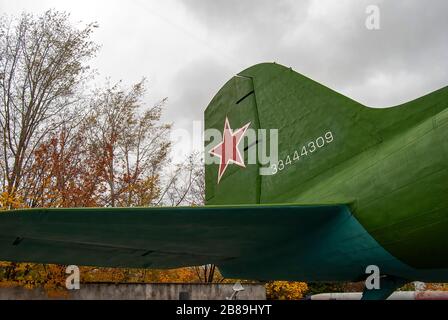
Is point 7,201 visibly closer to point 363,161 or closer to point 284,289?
point 363,161

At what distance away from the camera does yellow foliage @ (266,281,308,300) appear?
32312mm

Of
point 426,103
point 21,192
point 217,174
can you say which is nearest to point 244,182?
point 217,174

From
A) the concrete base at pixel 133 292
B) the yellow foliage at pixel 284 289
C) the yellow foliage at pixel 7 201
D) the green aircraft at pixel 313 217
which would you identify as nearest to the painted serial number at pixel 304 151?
the green aircraft at pixel 313 217

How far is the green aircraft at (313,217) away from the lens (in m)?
3.75

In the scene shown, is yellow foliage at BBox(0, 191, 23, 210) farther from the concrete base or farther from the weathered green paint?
the weathered green paint

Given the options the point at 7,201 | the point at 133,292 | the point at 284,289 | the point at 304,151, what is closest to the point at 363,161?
the point at 304,151

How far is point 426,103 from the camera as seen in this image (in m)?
4.38

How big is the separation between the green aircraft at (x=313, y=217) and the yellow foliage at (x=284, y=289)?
27.4 meters

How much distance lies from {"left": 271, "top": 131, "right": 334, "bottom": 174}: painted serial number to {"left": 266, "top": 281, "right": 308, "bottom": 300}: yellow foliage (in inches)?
1065

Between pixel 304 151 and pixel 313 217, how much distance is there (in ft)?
5.34

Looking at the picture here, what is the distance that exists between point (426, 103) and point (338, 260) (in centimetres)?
177

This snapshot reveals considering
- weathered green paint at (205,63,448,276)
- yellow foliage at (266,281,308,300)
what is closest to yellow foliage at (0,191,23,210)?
weathered green paint at (205,63,448,276)

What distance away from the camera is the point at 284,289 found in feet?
108

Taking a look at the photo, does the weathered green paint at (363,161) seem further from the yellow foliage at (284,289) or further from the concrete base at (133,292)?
the yellow foliage at (284,289)
